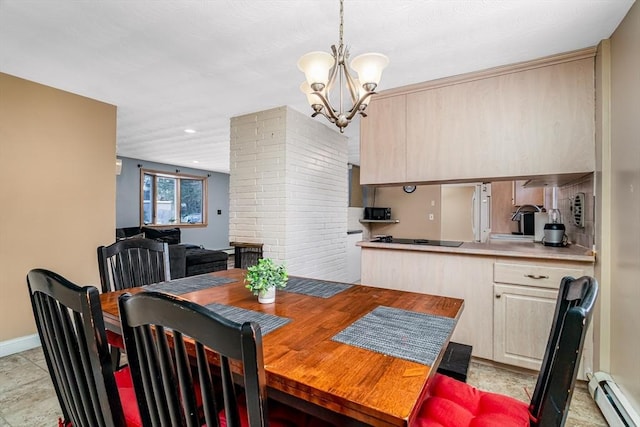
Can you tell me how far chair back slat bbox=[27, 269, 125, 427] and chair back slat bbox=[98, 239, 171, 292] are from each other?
0.93 metres

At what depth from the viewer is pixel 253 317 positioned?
1239 millimetres

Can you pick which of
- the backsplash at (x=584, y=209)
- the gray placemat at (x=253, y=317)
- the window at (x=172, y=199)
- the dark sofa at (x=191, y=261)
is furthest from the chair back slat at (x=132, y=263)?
the window at (x=172, y=199)

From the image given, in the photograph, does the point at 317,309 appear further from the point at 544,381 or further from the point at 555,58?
the point at 555,58

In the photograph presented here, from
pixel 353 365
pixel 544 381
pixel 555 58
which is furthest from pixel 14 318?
pixel 555 58

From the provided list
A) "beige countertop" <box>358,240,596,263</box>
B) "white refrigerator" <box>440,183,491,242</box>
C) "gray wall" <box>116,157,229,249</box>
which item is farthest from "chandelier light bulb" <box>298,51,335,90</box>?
"gray wall" <box>116,157,229,249</box>

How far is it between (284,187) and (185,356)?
2.79 metres

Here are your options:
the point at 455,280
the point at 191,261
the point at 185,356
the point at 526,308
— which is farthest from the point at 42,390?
the point at 526,308

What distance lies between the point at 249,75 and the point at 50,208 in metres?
2.19

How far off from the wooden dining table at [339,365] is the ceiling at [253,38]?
5.39ft

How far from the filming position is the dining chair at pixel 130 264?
6.02 feet

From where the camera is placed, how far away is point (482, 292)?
2.40 metres

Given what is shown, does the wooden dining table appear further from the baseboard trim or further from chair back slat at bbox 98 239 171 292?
the baseboard trim

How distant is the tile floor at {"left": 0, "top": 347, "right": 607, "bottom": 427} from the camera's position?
174cm

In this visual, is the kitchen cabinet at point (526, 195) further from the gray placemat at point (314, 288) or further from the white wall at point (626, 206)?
the gray placemat at point (314, 288)
